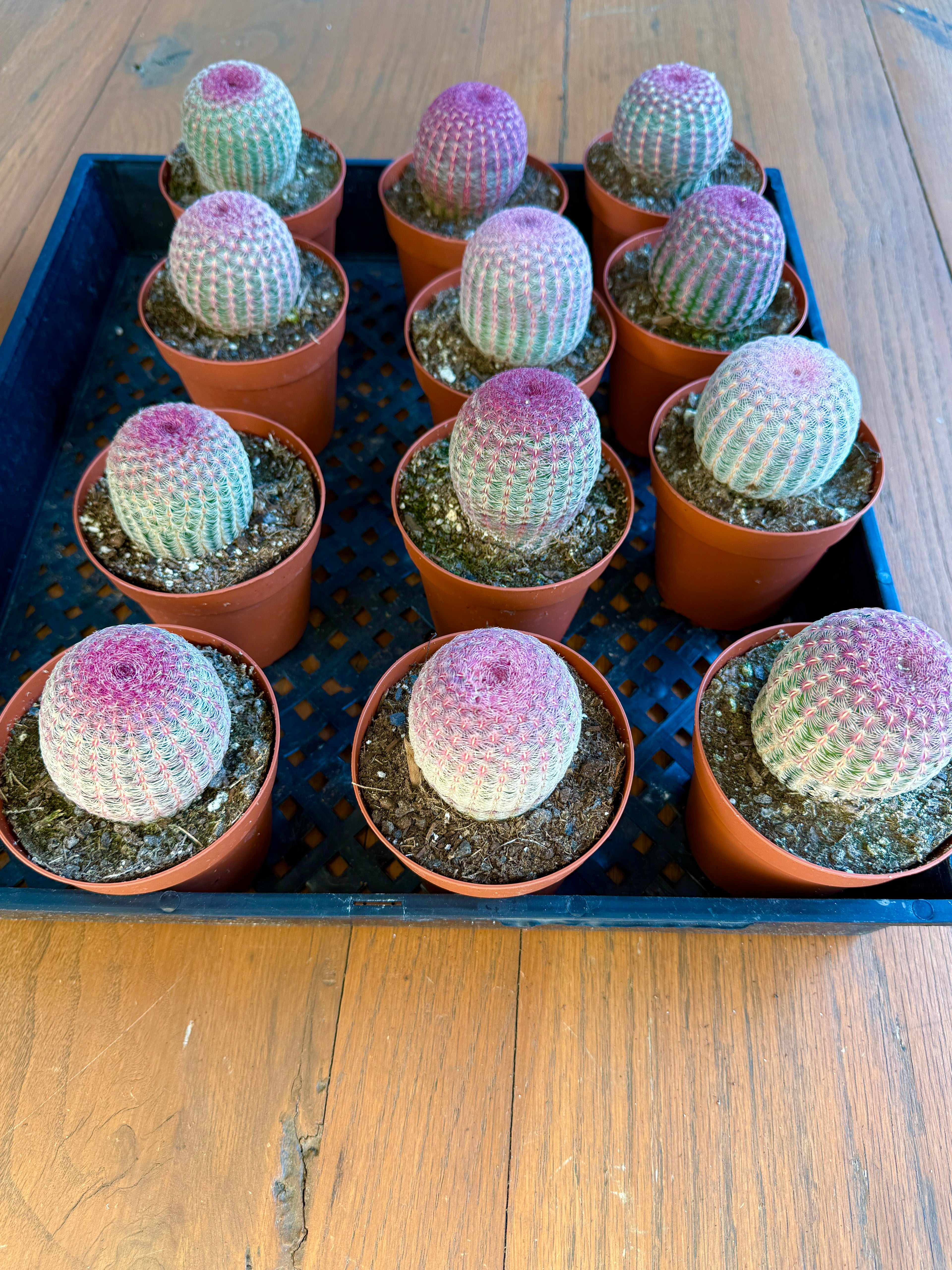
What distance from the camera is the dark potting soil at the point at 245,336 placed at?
4.08 ft

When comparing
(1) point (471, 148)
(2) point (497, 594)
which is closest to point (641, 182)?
(1) point (471, 148)

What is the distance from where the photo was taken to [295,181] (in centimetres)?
147

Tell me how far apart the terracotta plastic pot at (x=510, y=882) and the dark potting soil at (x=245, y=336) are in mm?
554

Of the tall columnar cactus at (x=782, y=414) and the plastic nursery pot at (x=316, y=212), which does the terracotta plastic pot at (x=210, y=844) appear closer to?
the tall columnar cactus at (x=782, y=414)

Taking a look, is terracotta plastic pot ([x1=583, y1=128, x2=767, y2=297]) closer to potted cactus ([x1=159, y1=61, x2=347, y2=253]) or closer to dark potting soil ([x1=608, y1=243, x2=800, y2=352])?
dark potting soil ([x1=608, y1=243, x2=800, y2=352])

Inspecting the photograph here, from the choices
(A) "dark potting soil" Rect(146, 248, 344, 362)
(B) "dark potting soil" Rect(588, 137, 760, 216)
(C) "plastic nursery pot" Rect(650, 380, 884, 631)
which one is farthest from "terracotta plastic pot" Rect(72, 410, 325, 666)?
(B) "dark potting soil" Rect(588, 137, 760, 216)

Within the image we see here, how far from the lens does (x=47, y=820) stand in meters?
0.88

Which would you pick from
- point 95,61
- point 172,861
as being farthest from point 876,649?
point 95,61

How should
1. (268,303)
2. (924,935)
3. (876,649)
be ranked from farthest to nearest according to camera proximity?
1. (268,303)
2. (924,935)
3. (876,649)

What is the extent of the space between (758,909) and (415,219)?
4.01ft

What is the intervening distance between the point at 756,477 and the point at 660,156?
0.68 metres

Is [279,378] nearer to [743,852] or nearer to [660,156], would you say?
[660,156]

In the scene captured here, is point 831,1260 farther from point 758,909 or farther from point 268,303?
point 268,303

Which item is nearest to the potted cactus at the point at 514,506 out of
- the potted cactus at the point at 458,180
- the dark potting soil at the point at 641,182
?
the potted cactus at the point at 458,180
